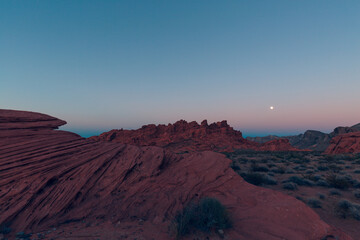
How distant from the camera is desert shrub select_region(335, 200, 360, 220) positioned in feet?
22.0

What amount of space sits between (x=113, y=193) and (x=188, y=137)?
48569 millimetres

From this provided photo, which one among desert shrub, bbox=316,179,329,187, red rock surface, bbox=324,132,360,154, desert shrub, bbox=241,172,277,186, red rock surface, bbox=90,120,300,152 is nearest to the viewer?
desert shrub, bbox=316,179,329,187

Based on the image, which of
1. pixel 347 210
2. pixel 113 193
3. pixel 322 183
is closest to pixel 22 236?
pixel 113 193

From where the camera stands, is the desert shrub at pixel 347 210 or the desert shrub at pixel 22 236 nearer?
the desert shrub at pixel 22 236

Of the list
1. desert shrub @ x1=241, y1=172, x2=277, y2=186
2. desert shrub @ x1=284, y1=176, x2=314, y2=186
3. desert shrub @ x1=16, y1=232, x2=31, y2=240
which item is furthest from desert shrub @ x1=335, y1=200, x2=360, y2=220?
desert shrub @ x1=16, y1=232, x2=31, y2=240

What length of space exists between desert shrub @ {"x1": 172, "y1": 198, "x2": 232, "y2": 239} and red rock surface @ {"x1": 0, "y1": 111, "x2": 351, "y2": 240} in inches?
14.3

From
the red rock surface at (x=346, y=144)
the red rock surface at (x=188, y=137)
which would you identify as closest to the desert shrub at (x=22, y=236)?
the red rock surface at (x=188, y=137)

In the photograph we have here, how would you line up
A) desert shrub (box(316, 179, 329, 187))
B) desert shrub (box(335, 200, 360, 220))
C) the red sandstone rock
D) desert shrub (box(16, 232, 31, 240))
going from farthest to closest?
1. the red sandstone rock
2. desert shrub (box(316, 179, 329, 187))
3. desert shrub (box(335, 200, 360, 220))
4. desert shrub (box(16, 232, 31, 240))

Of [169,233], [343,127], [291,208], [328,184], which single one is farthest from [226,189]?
[343,127]

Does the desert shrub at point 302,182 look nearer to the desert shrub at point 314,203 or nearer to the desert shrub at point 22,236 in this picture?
the desert shrub at point 314,203

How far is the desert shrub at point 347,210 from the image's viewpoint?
22.0 feet

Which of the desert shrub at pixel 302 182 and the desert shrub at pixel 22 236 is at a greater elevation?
the desert shrub at pixel 22 236

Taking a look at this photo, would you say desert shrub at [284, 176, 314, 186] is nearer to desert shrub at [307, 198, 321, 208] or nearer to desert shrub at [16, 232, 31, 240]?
desert shrub at [307, 198, 321, 208]

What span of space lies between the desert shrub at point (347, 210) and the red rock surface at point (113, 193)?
2697 millimetres
